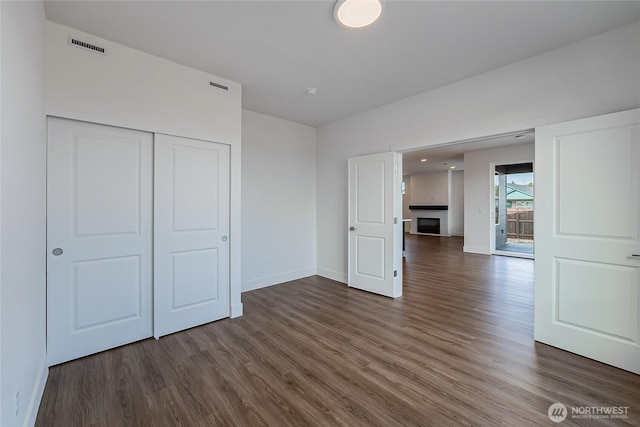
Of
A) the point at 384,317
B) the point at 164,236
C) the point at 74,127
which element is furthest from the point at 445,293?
the point at 74,127

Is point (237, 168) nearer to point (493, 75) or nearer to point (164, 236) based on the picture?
point (164, 236)

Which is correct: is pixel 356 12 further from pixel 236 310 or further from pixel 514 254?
pixel 514 254

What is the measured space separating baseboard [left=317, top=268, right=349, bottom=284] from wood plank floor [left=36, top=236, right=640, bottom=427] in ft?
4.03

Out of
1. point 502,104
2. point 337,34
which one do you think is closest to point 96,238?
point 337,34

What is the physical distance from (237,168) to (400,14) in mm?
2249

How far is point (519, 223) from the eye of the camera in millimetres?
8523

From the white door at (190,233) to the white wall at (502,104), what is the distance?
216cm

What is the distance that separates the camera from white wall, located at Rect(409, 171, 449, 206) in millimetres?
10957

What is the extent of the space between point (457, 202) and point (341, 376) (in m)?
10.6

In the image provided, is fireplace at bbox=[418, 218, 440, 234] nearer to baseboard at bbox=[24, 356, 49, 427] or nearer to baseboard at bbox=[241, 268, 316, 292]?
baseboard at bbox=[241, 268, 316, 292]

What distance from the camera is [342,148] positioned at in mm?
4680

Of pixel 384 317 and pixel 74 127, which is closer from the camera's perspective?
pixel 74 127

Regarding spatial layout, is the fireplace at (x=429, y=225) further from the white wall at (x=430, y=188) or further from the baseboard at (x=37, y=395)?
the baseboard at (x=37, y=395)

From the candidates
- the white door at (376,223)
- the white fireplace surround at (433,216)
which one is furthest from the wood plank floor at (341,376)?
the white fireplace surround at (433,216)
